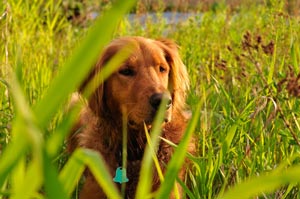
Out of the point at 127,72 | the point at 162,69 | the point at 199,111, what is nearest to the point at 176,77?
the point at 162,69

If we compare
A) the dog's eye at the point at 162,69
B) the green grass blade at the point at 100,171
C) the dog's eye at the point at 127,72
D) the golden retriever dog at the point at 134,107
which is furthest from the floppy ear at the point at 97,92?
the green grass blade at the point at 100,171

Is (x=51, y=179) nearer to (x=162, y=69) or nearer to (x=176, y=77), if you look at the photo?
(x=162, y=69)

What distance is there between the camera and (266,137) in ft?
7.39

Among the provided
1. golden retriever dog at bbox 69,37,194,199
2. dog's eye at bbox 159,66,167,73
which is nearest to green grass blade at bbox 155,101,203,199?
golden retriever dog at bbox 69,37,194,199

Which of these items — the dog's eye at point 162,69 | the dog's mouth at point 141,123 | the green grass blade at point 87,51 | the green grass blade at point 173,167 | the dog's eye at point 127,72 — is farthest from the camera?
the dog's eye at point 162,69

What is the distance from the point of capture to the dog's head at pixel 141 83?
2623 millimetres

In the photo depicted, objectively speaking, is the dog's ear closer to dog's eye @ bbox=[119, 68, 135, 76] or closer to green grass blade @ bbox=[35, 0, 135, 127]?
dog's eye @ bbox=[119, 68, 135, 76]

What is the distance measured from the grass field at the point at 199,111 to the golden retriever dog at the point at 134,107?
15cm

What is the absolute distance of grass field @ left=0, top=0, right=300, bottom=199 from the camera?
1.46 ft

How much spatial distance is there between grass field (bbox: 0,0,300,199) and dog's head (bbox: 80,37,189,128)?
0.53 ft

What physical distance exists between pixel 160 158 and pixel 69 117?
2.14 m

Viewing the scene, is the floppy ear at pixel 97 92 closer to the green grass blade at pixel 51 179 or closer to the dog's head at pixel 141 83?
the dog's head at pixel 141 83

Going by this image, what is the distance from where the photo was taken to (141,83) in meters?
2.72

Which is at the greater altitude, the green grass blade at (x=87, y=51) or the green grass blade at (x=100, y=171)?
the green grass blade at (x=87, y=51)
